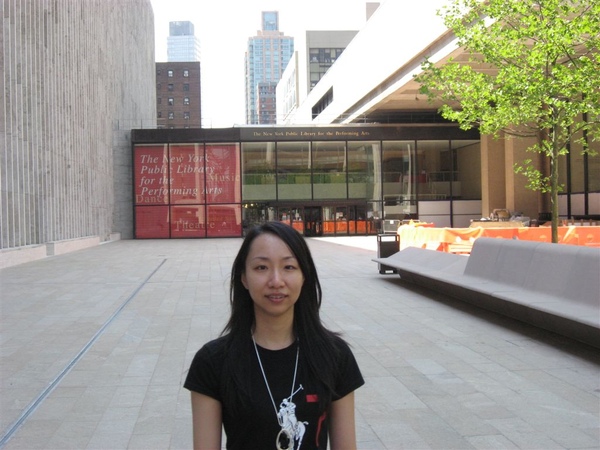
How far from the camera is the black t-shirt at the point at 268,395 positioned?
195 centimetres

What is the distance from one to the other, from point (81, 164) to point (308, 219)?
15948mm

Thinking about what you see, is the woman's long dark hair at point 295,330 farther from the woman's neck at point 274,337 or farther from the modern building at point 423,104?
the modern building at point 423,104

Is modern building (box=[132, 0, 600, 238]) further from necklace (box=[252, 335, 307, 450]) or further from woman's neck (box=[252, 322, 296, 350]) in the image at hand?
necklace (box=[252, 335, 307, 450])

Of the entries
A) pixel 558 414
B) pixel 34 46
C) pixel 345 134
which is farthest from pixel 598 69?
pixel 345 134

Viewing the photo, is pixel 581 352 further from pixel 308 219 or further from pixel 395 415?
pixel 308 219

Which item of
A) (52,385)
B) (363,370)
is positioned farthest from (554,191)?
(52,385)

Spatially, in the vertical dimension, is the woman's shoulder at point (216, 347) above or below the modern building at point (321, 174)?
below

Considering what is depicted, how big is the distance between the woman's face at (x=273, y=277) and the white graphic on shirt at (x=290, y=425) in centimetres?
29

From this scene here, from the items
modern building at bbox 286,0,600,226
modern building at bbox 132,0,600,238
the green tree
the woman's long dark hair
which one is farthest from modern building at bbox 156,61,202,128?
the woman's long dark hair

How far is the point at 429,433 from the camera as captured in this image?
15.7 feet

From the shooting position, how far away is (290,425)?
1929 millimetres

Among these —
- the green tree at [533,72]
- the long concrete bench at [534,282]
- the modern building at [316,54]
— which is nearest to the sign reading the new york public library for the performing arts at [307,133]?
Answer: the green tree at [533,72]

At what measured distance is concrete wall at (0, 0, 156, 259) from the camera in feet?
71.7

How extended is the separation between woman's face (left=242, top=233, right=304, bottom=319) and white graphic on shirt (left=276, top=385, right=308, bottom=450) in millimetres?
288
